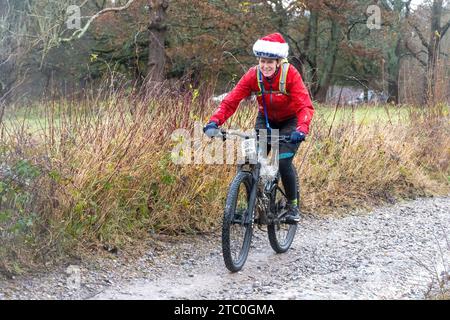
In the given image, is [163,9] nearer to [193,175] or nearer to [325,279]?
[193,175]

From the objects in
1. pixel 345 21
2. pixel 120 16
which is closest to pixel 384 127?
pixel 120 16

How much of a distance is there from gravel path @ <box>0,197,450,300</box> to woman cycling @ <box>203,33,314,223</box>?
0.93m

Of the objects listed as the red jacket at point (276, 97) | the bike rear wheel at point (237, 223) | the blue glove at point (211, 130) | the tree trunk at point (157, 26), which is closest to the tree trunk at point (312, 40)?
the tree trunk at point (157, 26)

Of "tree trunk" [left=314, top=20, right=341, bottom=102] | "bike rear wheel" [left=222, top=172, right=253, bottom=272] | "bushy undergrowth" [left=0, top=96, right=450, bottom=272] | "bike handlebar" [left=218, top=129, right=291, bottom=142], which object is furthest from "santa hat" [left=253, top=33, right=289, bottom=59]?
"tree trunk" [left=314, top=20, right=341, bottom=102]

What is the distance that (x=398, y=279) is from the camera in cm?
530

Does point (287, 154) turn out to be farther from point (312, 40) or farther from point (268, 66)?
point (312, 40)

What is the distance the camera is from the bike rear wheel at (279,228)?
230 inches

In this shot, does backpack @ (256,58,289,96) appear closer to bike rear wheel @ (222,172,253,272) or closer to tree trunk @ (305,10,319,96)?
bike rear wheel @ (222,172,253,272)

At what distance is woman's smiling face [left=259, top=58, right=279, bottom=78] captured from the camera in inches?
210

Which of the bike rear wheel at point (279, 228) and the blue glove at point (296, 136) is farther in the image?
the bike rear wheel at point (279, 228)

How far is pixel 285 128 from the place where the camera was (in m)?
5.73

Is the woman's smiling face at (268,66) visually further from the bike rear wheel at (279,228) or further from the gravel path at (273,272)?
the gravel path at (273,272)

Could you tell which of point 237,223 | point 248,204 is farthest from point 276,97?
point 237,223
